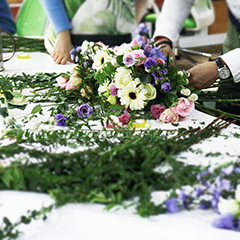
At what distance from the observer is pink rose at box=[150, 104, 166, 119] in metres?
1.02

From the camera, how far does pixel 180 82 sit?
101cm

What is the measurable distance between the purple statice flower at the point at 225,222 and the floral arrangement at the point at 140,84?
0.43 m

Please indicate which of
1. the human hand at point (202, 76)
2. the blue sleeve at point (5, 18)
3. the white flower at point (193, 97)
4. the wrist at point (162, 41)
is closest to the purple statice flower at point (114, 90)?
the white flower at point (193, 97)

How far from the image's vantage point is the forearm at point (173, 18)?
176cm

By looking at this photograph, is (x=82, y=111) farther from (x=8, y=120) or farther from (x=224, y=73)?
(x=224, y=73)

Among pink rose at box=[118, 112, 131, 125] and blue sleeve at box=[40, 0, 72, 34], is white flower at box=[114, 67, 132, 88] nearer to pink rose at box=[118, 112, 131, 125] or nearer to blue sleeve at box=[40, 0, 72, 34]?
pink rose at box=[118, 112, 131, 125]

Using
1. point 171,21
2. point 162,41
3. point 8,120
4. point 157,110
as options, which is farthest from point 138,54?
point 171,21

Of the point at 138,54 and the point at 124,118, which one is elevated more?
the point at 138,54

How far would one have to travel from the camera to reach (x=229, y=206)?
515mm

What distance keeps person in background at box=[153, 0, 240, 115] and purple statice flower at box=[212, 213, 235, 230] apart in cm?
59

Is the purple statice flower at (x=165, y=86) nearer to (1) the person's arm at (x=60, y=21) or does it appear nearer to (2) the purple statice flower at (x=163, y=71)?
(2) the purple statice flower at (x=163, y=71)

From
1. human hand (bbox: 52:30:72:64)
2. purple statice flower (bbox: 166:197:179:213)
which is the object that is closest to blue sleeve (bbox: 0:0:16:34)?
human hand (bbox: 52:30:72:64)

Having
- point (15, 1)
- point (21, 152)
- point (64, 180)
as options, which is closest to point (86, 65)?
point (21, 152)

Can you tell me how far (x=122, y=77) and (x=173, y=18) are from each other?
38.5 inches
